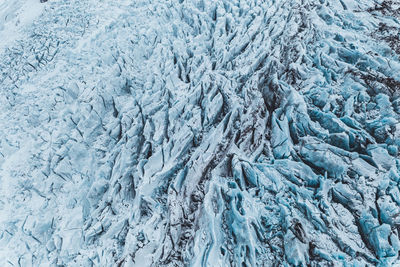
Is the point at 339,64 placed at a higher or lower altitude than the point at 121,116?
higher

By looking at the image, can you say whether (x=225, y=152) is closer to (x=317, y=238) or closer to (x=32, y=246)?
(x=317, y=238)

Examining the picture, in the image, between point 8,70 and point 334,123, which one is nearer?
point 334,123

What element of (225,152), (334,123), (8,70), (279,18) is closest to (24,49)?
(8,70)

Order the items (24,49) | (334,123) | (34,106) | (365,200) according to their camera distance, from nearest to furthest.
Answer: (365,200), (334,123), (34,106), (24,49)

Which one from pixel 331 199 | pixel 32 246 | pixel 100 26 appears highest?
pixel 100 26

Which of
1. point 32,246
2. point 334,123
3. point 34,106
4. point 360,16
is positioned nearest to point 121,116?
point 34,106

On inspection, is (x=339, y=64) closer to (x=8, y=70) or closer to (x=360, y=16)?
(x=360, y=16)

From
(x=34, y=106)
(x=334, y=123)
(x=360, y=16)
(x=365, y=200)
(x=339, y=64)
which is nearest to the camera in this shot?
(x=365, y=200)
